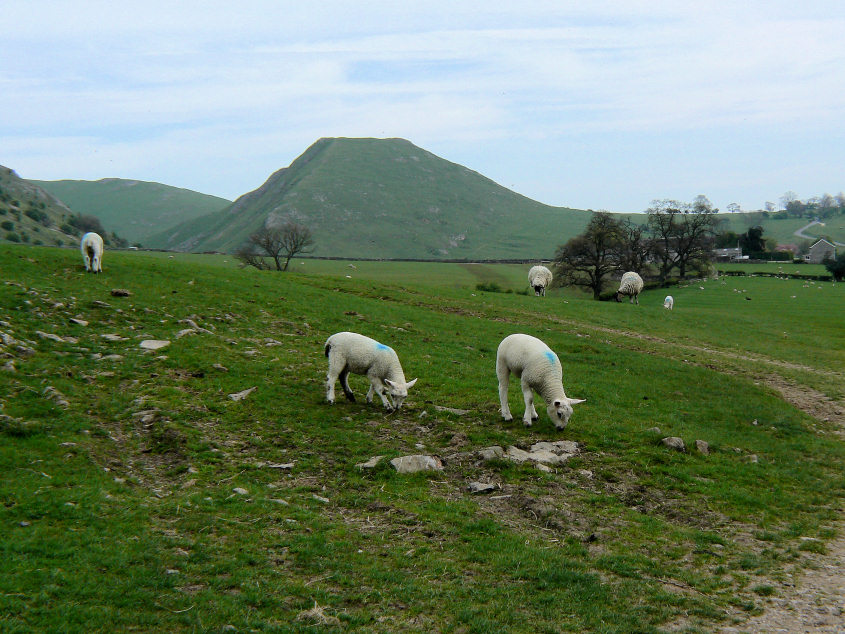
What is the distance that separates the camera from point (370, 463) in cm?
1177

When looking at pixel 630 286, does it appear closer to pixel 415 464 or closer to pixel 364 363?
pixel 364 363

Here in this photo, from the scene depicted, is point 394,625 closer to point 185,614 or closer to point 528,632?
point 528,632

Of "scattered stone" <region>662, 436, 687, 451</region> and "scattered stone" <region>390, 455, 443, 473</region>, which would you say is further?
"scattered stone" <region>662, 436, 687, 451</region>

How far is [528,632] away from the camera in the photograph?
6824 millimetres

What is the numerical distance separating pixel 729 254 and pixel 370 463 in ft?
464

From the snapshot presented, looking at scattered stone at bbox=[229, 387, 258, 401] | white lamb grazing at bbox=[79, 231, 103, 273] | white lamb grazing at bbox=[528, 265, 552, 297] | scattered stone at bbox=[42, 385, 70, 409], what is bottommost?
scattered stone at bbox=[229, 387, 258, 401]

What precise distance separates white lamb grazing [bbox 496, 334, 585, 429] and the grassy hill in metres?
114

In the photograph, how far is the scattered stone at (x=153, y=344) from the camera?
58.9ft

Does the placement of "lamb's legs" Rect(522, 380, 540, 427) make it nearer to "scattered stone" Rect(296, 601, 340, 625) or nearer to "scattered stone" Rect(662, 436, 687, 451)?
"scattered stone" Rect(662, 436, 687, 451)

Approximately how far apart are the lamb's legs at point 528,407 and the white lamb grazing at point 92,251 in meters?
21.2

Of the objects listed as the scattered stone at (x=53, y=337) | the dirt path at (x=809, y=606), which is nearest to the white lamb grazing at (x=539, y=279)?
the scattered stone at (x=53, y=337)

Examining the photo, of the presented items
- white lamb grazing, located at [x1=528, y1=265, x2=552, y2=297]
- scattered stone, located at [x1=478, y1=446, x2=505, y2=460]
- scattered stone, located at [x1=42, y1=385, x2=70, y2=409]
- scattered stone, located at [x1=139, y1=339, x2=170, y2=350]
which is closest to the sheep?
white lamb grazing, located at [x1=528, y1=265, x2=552, y2=297]

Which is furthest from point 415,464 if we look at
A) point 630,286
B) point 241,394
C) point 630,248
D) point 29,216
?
point 29,216

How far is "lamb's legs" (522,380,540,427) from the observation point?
581 inches
